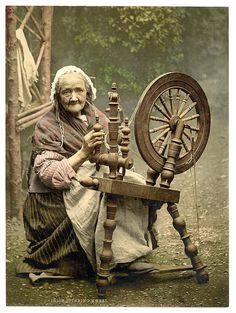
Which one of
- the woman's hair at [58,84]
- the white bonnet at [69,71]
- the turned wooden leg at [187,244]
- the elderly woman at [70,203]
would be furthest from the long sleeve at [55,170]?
the turned wooden leg at [187,244]

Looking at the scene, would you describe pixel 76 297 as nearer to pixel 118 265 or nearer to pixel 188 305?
pixel 118 265

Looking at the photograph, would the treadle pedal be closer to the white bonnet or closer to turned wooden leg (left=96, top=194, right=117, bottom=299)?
turned wooden leg (left=96, top=194, right=117, bottom=299)

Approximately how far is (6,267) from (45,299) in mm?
194

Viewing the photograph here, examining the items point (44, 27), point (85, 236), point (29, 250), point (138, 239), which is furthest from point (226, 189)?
point (44, 27)

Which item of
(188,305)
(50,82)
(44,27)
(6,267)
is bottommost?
(188,305)

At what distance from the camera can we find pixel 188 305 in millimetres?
2398

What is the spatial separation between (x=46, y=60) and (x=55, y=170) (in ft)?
1.45

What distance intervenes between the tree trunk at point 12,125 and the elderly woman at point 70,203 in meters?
0.06

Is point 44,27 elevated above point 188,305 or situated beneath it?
elevated above

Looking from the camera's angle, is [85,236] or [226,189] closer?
[85,236]

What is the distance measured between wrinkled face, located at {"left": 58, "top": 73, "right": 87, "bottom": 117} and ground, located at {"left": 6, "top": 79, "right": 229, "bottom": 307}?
308mm

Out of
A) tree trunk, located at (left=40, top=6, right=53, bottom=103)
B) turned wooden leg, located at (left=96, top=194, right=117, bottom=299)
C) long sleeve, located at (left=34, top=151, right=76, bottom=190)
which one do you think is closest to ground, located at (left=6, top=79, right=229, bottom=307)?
turned wooden leg, located at (left=96, top=194, right=117, bottom=299)

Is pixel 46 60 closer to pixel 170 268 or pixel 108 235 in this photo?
pixel 108 235

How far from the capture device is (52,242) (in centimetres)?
236
